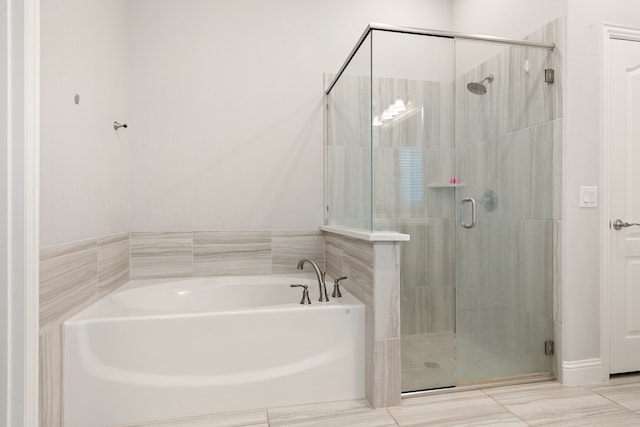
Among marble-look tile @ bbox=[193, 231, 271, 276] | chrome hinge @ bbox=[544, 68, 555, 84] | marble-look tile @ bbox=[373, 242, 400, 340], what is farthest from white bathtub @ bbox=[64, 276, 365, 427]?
chrome hinge @ bbox=[544, 68, 555, 84]

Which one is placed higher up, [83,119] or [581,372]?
[83,119]

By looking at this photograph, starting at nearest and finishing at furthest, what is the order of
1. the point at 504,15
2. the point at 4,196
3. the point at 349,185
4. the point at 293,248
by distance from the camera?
the point at 4,196, the point at 349,185, the point at 504,15, the point at 293,248

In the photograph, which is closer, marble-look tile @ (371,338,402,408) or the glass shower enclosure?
marble-look tile @ (371,338,402,408)

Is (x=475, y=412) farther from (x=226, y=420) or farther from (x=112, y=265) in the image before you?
(x=112, y=265)

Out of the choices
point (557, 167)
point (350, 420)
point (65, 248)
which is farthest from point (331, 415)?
point (557, 167)

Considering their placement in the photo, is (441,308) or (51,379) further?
(441,308)

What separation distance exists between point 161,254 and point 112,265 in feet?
1.36

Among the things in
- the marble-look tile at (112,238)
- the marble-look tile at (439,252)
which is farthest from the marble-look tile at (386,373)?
the marble-look tile at (112,238)

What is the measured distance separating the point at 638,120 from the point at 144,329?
2.85 m

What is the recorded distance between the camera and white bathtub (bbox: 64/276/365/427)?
160 cm

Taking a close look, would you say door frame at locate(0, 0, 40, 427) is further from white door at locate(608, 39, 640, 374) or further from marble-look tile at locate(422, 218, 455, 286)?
white door at locate(608, 39, 640, 374)

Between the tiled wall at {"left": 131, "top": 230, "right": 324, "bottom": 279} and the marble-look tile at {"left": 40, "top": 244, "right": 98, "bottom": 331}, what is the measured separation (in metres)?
0.63

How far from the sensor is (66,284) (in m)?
1.64

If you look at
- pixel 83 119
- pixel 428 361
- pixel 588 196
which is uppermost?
pixel 83 119
